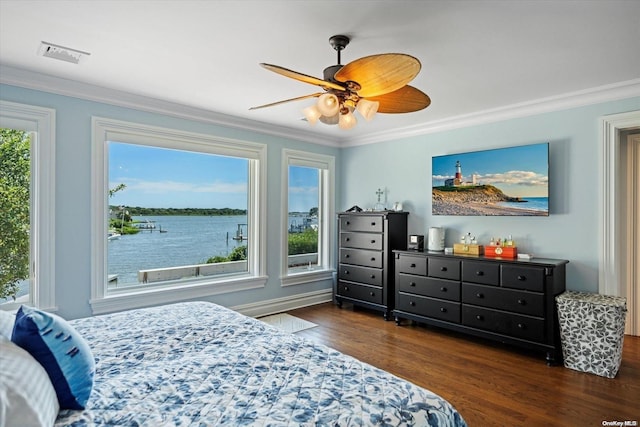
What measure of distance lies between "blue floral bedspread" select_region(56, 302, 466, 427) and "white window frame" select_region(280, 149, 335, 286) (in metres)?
2.97

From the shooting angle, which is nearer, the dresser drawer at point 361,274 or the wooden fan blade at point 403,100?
the wooden fan blade at point 403,100

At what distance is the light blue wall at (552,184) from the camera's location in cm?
356

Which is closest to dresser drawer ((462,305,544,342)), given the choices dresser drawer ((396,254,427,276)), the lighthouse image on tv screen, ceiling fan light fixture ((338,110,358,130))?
dresser drawer ((396,254,427,276))

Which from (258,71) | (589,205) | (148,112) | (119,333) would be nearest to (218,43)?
(258,71)

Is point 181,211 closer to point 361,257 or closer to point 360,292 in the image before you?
point 361,257

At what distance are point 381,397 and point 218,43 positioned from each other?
239 cm

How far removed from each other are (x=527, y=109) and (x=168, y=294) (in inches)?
171

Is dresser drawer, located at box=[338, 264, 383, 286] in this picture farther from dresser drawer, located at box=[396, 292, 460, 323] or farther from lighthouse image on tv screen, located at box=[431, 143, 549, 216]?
lighthouse image on tv screen, located at box=[431, 143, 549, 216]

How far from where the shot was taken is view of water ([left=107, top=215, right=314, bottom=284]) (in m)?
3.84

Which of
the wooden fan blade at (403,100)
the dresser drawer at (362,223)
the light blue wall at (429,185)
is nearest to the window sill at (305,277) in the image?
the light blue wall at (429,185)

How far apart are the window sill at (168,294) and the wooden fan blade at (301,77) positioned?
2906 millimetres

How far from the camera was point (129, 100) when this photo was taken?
12.1 feet

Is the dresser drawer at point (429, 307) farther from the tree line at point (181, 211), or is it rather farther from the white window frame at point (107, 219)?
the tree line at point (181, 211)

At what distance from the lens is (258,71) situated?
3.05 m
